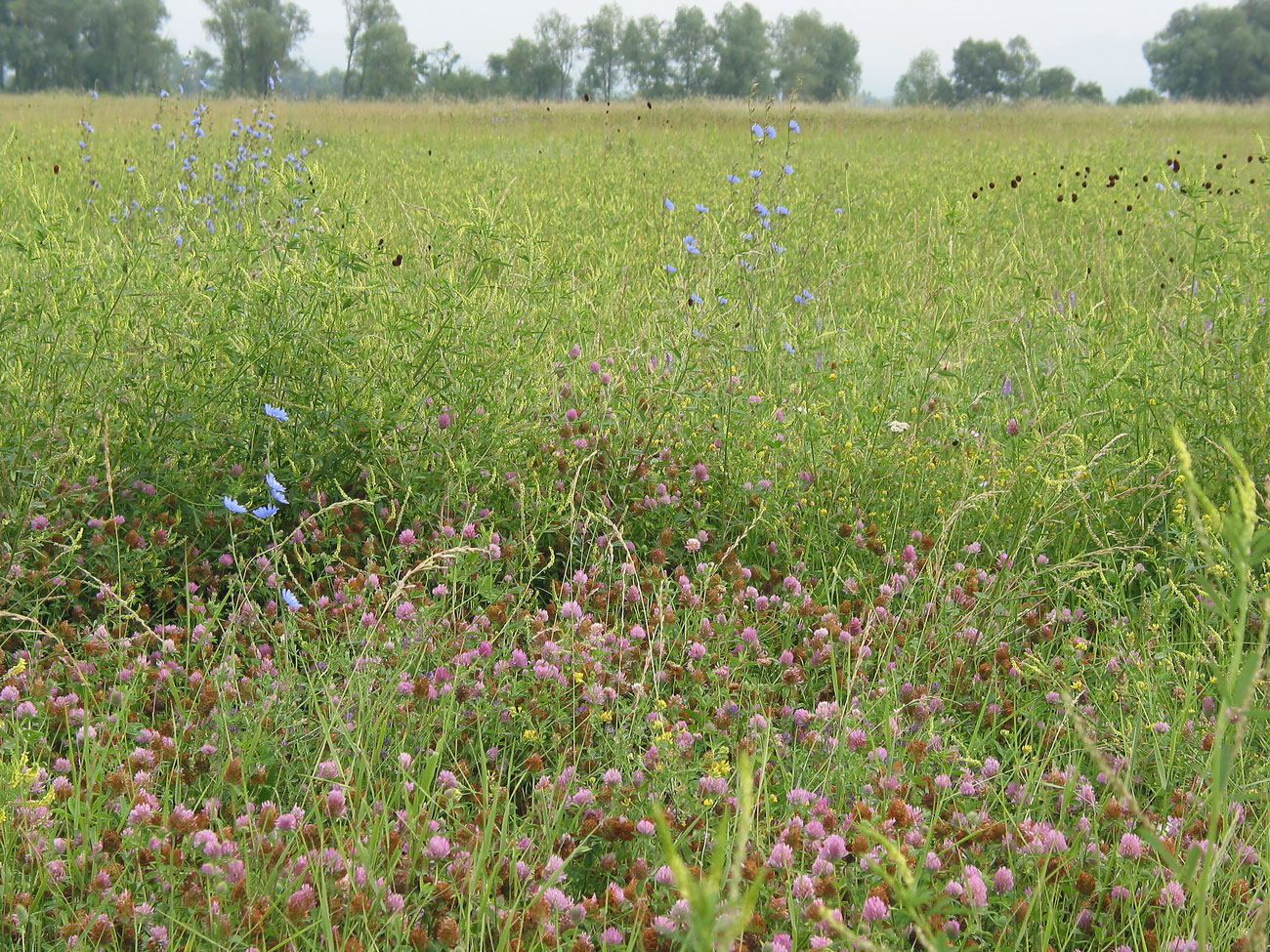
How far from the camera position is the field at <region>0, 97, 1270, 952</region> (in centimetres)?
151

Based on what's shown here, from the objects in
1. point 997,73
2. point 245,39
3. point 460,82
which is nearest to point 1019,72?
point 997,73

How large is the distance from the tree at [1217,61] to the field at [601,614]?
251 feet

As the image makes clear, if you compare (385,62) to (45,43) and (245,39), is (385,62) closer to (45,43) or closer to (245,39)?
(245,39)

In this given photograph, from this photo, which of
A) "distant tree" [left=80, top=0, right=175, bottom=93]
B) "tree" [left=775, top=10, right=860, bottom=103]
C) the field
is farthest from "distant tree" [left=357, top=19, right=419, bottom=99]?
the field

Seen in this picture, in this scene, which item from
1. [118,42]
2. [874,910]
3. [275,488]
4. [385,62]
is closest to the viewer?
[874,910]

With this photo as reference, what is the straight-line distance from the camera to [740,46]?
80750 mm

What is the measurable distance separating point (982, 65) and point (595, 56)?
117 ft

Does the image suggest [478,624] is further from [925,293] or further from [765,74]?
[765,74]

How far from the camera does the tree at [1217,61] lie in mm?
68000

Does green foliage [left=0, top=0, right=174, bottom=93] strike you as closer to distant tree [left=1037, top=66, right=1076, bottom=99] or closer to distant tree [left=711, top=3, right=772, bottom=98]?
distant tree [left=711, top=3, right=772, bottom=98]

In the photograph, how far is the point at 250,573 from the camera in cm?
256

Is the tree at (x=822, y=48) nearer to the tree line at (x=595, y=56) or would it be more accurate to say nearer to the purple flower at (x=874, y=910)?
the tree line at (x=595, y=56)

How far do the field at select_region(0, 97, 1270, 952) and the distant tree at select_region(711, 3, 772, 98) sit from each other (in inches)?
2992

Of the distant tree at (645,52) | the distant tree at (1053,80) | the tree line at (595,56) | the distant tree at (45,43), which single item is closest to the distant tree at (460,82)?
the tree line at (595,56)
